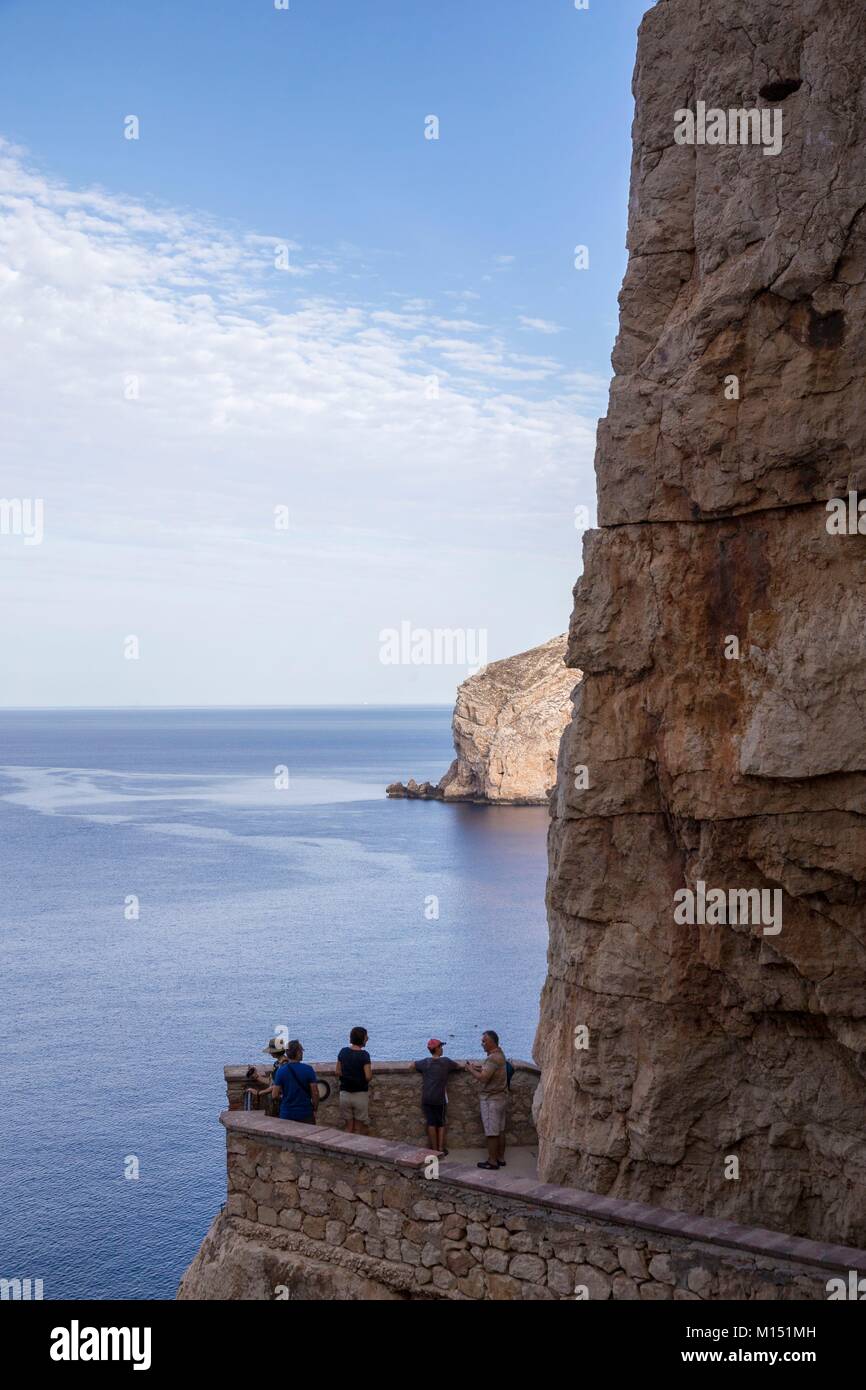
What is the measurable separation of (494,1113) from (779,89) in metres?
11.7

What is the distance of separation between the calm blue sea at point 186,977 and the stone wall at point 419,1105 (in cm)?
1029

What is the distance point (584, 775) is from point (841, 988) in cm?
340

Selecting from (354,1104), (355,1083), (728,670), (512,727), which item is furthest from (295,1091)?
(512,727)

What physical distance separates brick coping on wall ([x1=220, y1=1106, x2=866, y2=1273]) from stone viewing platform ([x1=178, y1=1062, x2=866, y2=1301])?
0.05 ft

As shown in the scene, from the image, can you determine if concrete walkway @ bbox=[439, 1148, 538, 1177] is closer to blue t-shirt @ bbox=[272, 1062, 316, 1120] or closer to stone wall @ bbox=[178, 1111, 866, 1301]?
blue t-shirt @ bbox=[272, 1062, 316, 1120]

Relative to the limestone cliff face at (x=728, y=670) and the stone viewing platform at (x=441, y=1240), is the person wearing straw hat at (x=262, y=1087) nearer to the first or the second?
the stone viewing platform at (x=441, y=1240)

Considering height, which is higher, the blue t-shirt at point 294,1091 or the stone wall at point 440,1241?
the blue t-shirt at point 294,1091

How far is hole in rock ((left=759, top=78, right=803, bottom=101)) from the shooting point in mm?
12047

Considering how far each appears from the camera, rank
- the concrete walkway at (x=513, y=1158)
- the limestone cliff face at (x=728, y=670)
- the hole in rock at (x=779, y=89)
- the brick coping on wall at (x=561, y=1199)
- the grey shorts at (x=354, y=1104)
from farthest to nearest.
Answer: the grey shorts at (x=354, y=1104)
the concrete walkway at (x=513, y=1158)
the hole in rock at (x=779, y=89)
the limestone cliff face at (x=728, y=670)
the brick coping on wall at (x=561, y=1199)

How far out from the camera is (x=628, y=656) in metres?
13.2

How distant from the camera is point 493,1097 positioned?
1530cm

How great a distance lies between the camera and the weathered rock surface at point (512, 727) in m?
108

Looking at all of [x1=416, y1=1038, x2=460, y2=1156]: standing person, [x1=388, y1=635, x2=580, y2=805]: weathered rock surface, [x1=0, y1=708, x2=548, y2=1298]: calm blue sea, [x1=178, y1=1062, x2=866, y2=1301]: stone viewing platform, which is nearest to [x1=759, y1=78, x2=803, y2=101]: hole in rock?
[x1=178, y1=1062, x2=866, y2=1301]: stone viewing platform

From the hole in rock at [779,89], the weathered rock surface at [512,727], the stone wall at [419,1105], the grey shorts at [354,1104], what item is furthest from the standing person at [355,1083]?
the weathered rock surface at [512,727]
